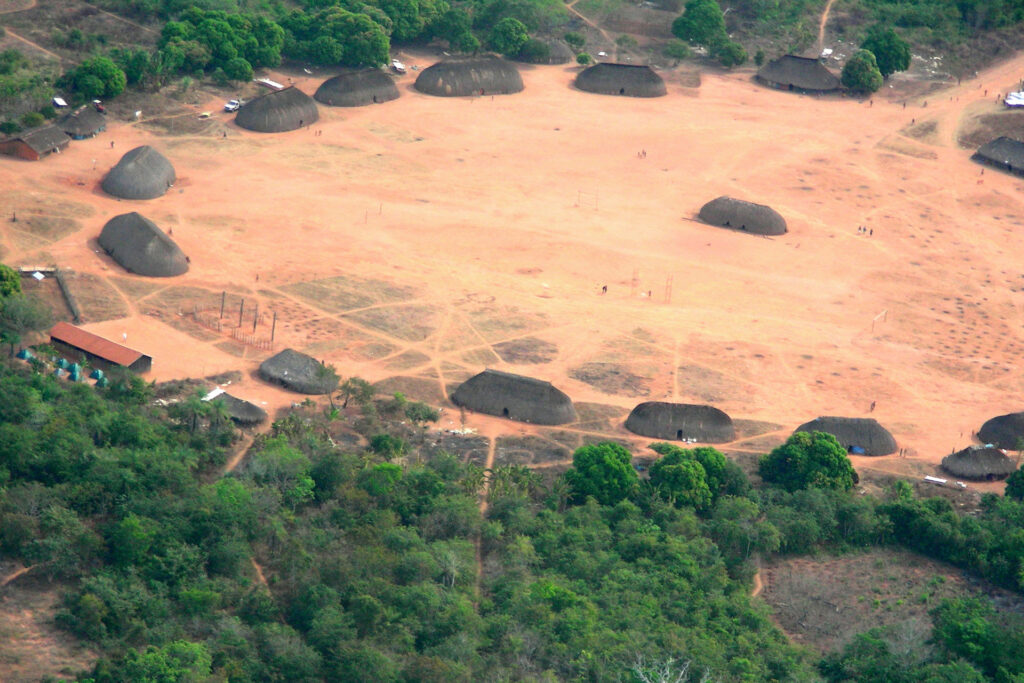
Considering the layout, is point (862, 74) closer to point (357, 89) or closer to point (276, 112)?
point (357, 89)

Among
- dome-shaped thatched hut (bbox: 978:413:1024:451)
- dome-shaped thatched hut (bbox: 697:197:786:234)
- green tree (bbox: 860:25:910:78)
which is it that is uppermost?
green tree (bbox: 860:25:910:78)

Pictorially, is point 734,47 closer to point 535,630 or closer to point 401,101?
point 401,101

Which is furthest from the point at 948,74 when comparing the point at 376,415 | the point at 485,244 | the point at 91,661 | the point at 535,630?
the point at 91,661

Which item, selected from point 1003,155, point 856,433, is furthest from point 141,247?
point 1003,155

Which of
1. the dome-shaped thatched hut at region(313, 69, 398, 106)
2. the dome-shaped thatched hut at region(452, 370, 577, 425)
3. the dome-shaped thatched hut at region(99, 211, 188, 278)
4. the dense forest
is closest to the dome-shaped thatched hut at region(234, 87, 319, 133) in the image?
the dome-shaped thatched hut at region(313, 69, 398, 106)

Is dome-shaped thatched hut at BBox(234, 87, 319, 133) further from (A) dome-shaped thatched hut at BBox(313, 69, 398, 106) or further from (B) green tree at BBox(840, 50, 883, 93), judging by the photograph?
(B) green tree at BBox(840, 50, 883, 93)

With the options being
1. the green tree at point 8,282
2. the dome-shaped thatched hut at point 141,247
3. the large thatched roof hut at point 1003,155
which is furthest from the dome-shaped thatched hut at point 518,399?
the large thatched roof hut at point 1003,155
